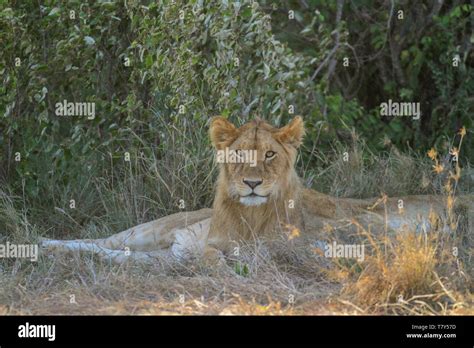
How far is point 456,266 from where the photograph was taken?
5.99 metres

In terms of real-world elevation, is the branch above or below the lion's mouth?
above

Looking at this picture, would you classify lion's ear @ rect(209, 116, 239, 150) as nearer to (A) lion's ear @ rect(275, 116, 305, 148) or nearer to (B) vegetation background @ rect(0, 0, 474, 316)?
(A) lion's ear @ rect(275, 116, 305, 148)

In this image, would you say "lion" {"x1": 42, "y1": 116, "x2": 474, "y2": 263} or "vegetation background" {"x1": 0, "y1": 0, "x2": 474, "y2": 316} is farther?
"vegetation background" {"x1": 0, "y1": 0, "x2": 474, "y2": 316}

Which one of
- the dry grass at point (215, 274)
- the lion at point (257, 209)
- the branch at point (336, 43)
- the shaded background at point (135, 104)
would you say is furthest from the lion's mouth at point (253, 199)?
the branch at point (336, 43)

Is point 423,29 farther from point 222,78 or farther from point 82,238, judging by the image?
point 82,238

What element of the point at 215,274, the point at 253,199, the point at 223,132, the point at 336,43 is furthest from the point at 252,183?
the point at 336,43

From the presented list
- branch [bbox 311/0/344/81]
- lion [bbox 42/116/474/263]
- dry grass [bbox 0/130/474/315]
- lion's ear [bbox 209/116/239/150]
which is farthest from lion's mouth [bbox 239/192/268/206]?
branch [bbox 311/0/344/81]

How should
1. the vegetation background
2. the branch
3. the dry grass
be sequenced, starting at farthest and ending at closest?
the branch → the vegetation background → the dry grass

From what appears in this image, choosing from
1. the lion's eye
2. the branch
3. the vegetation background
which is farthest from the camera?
the branch

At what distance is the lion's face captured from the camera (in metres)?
6.54

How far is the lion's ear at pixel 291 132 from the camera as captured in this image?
6715 mm

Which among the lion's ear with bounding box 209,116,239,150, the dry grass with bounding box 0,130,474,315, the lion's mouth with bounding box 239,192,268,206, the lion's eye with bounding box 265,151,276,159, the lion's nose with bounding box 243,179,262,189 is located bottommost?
the dry grass with bounding box 0,130,474,315

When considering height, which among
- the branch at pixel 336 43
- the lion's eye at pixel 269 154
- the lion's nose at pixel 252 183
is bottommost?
the lion's nose at pixel 252 183

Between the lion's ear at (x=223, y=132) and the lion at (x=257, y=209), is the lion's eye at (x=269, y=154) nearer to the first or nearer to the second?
the lion at (x=257, y=209)
